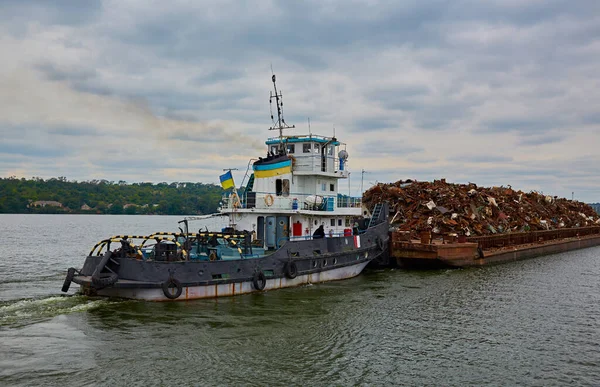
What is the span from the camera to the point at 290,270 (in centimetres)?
1911

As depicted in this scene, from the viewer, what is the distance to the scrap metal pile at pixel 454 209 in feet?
96.6

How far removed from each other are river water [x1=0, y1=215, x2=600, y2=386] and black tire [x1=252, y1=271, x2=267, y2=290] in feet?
1.22

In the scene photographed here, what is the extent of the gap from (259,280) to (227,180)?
484cm

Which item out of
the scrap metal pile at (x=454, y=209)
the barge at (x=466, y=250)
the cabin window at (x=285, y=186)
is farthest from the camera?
the scrap metal pile at (x=454, y=209)

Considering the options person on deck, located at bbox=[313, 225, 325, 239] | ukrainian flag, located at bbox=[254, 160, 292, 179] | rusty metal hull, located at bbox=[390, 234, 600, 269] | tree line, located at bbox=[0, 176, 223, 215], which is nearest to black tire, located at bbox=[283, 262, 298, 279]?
person on deck, located at bbox=[313, 225, 325, 239]

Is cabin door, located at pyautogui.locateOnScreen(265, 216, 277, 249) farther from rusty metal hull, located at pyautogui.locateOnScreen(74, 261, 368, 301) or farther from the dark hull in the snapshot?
rusty metal hull, located at pyautogui.locateOnScreen(74, 261, 368, 301)

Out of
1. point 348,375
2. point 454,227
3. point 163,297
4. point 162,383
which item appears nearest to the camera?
point 162,383

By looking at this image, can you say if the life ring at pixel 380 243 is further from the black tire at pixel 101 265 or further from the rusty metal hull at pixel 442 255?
the black tire at pixel 101 265

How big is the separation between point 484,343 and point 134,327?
378 inches

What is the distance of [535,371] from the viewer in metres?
11.7

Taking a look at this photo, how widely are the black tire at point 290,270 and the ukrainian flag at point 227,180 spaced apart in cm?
422

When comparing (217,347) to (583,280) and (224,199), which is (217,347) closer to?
(224,199)

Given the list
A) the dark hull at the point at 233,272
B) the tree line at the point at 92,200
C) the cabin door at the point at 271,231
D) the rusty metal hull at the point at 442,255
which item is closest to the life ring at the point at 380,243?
the rusty metal hull at the point at 442,255

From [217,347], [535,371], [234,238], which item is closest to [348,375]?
[217,347]
